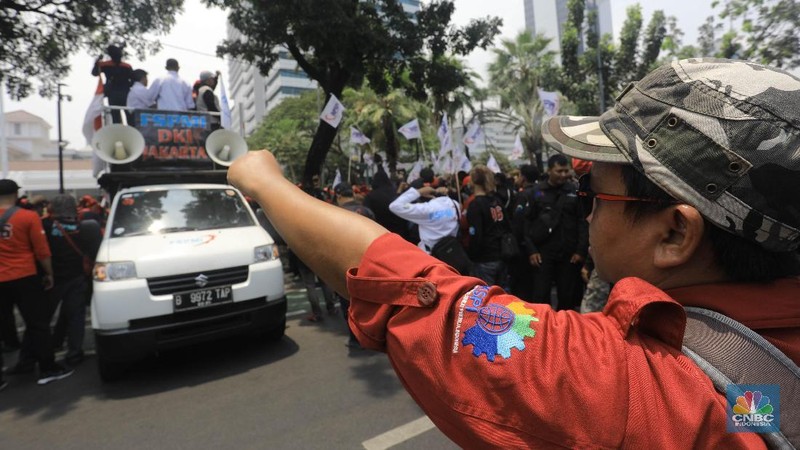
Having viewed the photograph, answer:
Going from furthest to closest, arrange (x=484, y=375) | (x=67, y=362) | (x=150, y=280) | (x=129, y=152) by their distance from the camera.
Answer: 1. (x=129, y=152)
2. (x=67, y=362)
3. (x=150, y=280)
4. (x=484, y=375)

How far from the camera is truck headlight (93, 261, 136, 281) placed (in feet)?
13.2

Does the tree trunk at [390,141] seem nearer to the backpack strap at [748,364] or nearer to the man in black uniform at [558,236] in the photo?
the man in black uniform at [558,236]

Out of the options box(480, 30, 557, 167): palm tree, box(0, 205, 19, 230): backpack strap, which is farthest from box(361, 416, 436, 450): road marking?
box(480, 30, 557, 167): palm tree

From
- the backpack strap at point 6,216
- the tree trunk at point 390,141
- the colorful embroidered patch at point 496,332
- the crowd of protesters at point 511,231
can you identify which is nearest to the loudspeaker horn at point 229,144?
the crowd of protesters at point 511,231

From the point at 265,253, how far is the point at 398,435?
243cm

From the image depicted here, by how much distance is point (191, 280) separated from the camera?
4148 millimetres

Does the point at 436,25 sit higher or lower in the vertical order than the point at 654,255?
higher

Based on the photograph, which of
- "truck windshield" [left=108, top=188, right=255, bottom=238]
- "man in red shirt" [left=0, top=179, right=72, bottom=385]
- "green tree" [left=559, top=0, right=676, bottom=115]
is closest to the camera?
"man in red shirt" [left=0, top=179, right=72, bottom=385]

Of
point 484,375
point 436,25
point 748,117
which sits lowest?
point 484,375

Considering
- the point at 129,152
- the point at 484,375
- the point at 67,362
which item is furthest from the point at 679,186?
the point at 129,152

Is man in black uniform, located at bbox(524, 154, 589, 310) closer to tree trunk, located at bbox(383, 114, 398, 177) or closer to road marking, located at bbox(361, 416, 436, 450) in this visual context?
road marking, located at bbox(361, 416, 436, 450)

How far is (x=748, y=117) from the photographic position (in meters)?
0.71

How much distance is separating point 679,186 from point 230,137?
407 cm

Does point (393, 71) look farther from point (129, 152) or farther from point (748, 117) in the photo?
point (748, 117)
